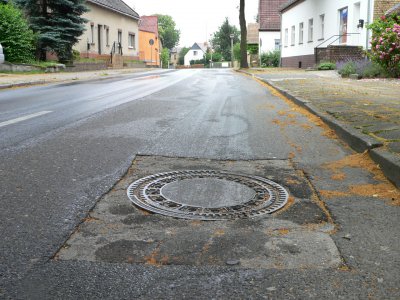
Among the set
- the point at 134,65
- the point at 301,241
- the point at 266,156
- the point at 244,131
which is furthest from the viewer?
the point at 134,65

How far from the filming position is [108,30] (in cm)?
4353

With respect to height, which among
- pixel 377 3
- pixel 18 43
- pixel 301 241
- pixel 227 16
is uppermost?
pixel 227 16

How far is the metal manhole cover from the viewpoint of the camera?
3561 millimetres

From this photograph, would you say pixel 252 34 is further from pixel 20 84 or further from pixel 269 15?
pixel 20 84

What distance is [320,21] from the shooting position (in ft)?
108

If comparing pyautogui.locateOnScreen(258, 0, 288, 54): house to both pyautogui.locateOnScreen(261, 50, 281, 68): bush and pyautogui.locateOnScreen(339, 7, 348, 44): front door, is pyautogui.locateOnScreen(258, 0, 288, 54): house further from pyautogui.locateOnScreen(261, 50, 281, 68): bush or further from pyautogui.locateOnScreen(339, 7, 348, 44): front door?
pyautogui.locateOnScreen(339, 7, 348, 44): front door

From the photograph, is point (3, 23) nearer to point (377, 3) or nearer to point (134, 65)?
point (377, 3)

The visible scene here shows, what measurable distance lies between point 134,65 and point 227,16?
2842 inches

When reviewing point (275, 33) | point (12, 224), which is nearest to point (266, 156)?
point (12, 224)

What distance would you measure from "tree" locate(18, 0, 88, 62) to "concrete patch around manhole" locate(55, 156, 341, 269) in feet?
85.0

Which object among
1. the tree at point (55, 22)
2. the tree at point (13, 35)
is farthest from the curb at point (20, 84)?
the tree at point (55, 22)

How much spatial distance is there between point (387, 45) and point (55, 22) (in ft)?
64.3

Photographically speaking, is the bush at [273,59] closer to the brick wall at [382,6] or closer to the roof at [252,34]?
the roof at [252,34]

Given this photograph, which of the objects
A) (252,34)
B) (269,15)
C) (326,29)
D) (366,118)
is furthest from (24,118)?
(252,34)
